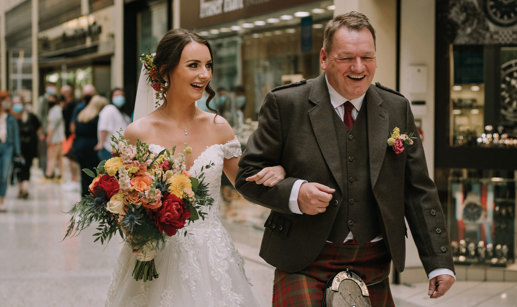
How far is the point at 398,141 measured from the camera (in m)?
3.29

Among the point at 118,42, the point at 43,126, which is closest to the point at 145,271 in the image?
the point at 118,42

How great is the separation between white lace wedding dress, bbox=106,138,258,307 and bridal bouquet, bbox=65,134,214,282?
1.30ft

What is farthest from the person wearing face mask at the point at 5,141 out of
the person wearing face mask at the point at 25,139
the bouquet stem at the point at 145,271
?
the bouquet stem at the point at 145,271

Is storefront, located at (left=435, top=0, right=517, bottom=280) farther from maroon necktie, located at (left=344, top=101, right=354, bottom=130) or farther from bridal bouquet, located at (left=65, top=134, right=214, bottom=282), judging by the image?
maroon necktie, located at (left=344, top=101, right=354, bottom=130)

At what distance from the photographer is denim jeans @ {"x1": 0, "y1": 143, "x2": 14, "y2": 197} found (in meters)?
13.5

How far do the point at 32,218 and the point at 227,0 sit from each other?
4761 mm

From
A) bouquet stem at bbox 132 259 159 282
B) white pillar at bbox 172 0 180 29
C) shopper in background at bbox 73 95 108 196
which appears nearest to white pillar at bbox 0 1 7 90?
shopper in background at bbox 73 95 108 196

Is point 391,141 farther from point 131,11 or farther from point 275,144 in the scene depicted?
point 131,11

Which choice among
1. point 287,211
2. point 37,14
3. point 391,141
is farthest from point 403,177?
point 37,14

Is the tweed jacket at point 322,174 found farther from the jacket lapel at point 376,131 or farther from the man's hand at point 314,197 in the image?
the man's hand at point 314,197

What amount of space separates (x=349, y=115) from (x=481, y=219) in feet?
15.9

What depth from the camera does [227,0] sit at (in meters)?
10.4

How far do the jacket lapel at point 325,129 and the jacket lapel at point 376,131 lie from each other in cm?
14

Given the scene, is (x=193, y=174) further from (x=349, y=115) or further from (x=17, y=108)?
(x=17, y=108)
